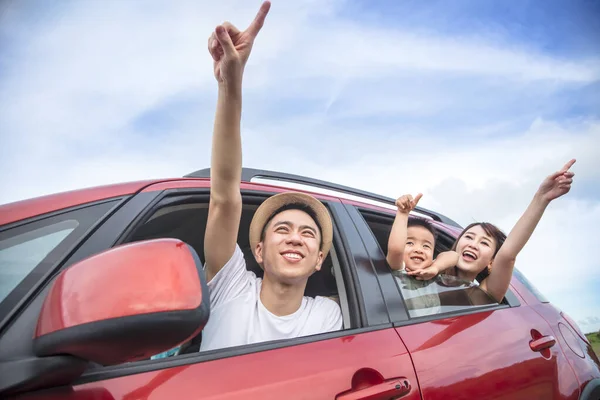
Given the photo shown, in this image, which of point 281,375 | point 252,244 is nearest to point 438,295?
point 252,244

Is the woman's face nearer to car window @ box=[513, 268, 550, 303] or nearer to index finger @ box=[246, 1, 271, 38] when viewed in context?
car window @ box=[513, 268, 550, 303]

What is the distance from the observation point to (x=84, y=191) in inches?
49.2

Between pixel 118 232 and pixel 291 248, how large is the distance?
0.86 metres

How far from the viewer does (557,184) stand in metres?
2.21

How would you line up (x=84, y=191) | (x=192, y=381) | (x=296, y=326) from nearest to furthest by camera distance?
(x=192, y=381), (x=84, y=191), (x=296, y=326)

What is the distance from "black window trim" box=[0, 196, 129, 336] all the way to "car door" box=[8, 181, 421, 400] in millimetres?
139

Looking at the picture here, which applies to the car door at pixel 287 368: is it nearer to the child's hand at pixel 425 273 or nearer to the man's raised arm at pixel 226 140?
the man's raised arm at pixel 226 140

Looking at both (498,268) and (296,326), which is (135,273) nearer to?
(296,326)

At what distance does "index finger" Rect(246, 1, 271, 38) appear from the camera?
1351 millimetres

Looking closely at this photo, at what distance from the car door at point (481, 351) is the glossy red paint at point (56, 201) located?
40.9 inches

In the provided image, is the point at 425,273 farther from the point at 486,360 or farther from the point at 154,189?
the point at 154,189

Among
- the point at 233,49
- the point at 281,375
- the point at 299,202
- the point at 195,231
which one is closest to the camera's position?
the point at 281,375

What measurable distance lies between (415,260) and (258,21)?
1602 millimetres

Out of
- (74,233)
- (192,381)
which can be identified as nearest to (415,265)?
(192,381)
